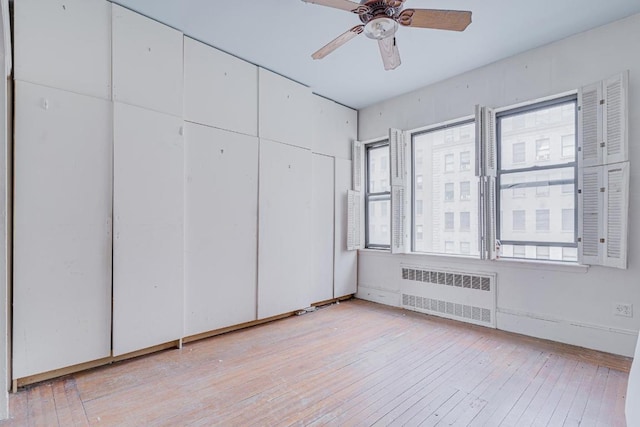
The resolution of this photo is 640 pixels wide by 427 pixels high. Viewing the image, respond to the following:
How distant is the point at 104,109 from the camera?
273 cm

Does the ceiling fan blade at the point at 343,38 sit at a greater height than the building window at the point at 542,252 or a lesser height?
greater

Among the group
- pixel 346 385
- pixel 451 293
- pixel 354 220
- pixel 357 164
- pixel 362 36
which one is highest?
pixel 362 36

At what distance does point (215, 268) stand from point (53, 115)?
189cm

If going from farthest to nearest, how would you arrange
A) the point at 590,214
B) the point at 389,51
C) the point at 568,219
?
the point at 568,219, the point at 590,214, the point at 389,51

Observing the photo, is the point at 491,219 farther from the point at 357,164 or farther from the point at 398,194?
the point at 357,164

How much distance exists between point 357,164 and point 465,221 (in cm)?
181

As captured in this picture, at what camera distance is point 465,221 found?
419cm

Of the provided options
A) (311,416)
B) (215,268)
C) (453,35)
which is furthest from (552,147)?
(215,268)

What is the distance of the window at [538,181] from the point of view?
335 cm

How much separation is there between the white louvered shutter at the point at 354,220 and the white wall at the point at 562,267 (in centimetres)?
112

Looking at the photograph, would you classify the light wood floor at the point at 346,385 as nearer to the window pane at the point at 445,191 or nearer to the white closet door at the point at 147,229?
the white closet door at the point at 147,229

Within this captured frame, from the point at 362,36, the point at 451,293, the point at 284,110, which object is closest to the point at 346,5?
the point at 362,36

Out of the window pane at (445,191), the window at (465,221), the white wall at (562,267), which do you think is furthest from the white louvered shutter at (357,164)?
the window at (465,221)

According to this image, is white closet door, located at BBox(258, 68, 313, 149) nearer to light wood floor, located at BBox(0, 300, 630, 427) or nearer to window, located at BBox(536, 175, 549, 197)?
light wood floor, located at BBox(0, 300, 630, 427)
